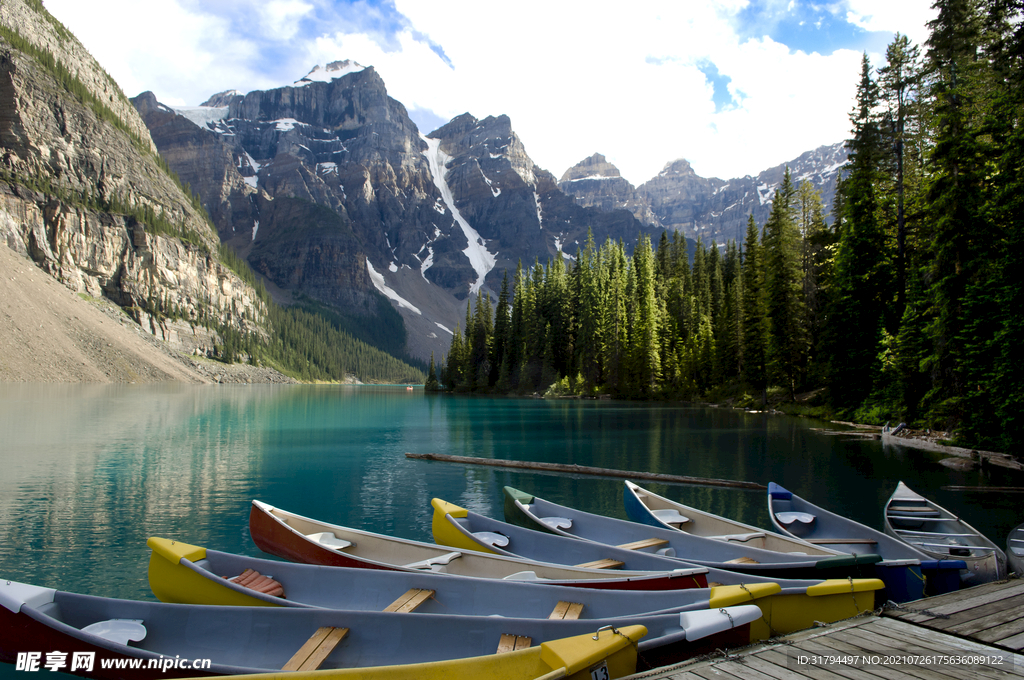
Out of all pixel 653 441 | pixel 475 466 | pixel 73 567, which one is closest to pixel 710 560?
pixel 73 567

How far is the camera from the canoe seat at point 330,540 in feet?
31.8

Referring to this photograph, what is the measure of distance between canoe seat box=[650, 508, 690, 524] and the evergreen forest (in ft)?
51.0

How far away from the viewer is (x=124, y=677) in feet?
17.7

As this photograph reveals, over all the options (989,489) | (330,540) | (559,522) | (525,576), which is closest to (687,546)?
(559,522)

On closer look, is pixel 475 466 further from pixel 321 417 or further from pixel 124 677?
pixel 321 417

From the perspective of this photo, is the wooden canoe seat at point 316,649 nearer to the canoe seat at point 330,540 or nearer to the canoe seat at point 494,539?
the canoe seat at point 330,540

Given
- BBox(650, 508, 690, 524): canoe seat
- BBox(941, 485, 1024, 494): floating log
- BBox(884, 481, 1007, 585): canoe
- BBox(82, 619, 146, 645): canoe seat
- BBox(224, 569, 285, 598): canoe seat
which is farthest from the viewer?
BBox(941, 485, 1024, 494): floating log

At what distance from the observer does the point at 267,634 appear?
19.0ft

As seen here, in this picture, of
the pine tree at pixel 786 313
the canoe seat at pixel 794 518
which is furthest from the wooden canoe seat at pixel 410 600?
the pine tree at pixel 786 313

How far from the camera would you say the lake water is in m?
13.1

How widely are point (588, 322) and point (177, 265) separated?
4836 inches

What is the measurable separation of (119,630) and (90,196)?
16261cm

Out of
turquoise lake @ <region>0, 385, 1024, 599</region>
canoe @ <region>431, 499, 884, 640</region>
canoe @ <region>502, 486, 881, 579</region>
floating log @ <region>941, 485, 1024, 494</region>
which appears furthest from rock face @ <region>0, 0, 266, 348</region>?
floating log @ <region>941, 485, 1024, 494</region>

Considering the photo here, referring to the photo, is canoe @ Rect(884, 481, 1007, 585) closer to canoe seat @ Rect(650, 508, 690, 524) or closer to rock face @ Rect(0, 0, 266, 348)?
canoe seat @ Rect(650, 508, 690, 524)
